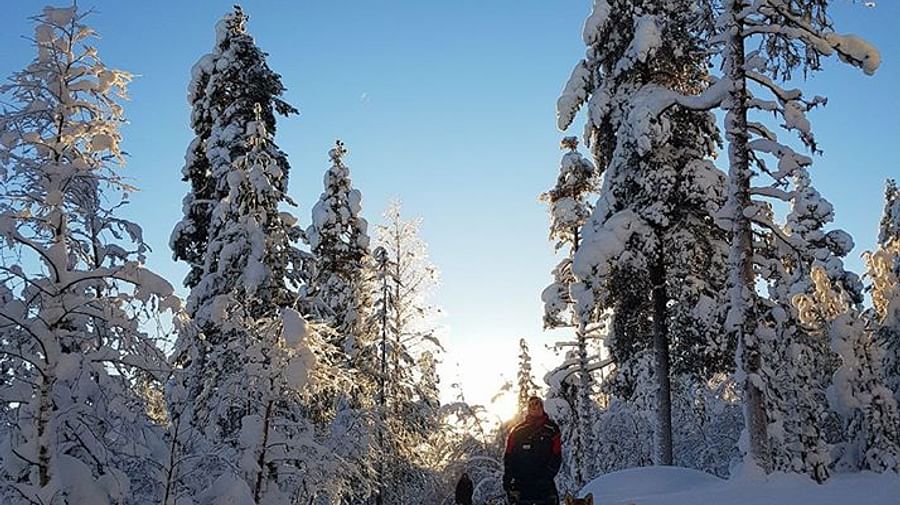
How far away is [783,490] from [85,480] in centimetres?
949

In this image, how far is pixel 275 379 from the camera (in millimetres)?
10336

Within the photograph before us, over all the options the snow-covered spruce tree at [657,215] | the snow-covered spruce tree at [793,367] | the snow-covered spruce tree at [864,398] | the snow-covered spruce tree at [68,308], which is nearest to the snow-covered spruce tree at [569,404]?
the snow-covered spruce tree at [657,215]

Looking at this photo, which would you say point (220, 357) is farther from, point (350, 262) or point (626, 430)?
point (626, 430)

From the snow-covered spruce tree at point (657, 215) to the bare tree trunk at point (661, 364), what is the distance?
0.02 meters

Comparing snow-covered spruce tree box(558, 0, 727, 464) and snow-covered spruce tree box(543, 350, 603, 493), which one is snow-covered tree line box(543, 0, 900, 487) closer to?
snow-covered spruce tree box(558, 0, 727, 464)

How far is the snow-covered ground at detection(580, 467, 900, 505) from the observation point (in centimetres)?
952

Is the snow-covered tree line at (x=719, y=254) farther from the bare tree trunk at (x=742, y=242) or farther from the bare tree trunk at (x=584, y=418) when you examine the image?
the bare tree trunk at (x=584, y=418)

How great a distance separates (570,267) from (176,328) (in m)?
18.6

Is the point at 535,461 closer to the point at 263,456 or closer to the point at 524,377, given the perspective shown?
the point at 263,456

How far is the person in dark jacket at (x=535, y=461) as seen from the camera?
8695mm

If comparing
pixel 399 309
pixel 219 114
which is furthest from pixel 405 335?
pixel 219 114

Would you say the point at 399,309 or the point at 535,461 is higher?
the point at 399,309

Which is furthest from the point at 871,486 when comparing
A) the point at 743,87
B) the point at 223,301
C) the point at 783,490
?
the point at 223,301

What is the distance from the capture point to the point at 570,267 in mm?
24594
